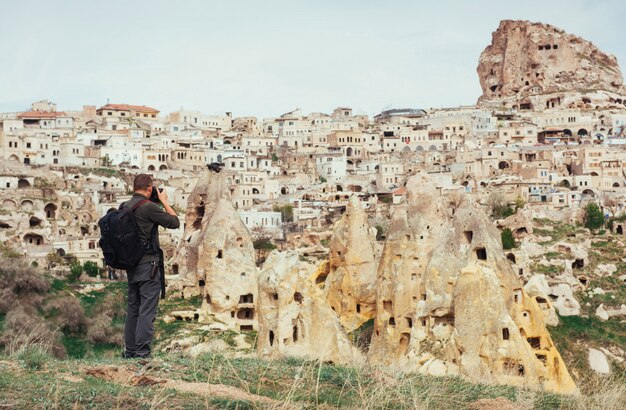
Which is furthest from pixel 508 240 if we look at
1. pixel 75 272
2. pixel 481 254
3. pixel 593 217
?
pixel 481 254

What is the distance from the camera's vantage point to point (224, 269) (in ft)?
98.1

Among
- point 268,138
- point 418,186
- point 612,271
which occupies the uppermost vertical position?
point 268,138

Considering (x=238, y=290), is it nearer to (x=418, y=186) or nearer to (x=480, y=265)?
(x=418, y=186)

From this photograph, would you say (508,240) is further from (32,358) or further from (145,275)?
(32,358)

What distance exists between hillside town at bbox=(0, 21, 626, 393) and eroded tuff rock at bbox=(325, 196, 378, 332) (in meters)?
0.06

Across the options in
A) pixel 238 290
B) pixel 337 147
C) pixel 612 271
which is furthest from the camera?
pixel 337 147

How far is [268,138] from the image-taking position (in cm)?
9125

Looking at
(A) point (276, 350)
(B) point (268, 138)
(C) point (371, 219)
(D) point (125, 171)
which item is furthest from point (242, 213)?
(A) point (276, 350)

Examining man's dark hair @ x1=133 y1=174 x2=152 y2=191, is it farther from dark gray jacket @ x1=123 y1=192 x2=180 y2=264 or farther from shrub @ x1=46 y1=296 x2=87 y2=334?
shrub @ x1=46 y1=296 x2=87 y2=334

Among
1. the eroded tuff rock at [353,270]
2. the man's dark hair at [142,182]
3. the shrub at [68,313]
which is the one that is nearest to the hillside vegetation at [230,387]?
the man's dark hair at [142,182]

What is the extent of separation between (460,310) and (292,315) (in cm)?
403

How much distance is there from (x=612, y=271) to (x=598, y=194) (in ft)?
82.9

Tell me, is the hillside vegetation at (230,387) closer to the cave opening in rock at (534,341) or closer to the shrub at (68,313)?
the cave opening in rock at (534,341)

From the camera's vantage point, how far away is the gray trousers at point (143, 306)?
9.41 meters
